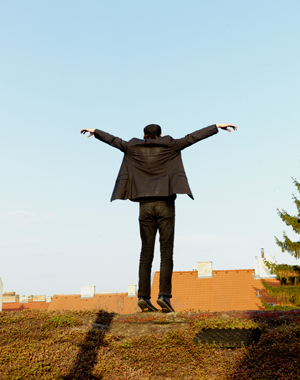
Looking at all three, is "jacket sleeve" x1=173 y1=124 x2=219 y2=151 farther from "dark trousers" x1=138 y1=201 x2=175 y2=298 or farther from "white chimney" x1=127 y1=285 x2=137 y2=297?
"white chimney" x1=127 y1=285 x2=137 y2=297

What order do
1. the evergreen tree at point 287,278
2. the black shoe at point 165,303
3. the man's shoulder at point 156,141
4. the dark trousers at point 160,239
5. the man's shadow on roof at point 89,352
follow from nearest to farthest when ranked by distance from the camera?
the man's shadow on roof at point 89,352
the black shoe at point 165,303
the dark trousers at point 160,239
the man's shoulder at point 156,141
the evergreen tree at point 287,278

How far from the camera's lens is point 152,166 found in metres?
8.27

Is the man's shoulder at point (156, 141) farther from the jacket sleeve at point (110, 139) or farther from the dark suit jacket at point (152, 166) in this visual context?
the jacket sleeve at point (110, 139)

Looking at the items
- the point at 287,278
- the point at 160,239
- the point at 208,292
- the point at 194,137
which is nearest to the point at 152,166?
the point at 194,137

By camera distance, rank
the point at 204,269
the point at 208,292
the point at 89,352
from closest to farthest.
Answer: the point at 89,352 < the point at 208,292 < the point at 204,269

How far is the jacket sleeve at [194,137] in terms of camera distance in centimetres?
786

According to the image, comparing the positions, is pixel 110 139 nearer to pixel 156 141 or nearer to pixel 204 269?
pixel 156 141

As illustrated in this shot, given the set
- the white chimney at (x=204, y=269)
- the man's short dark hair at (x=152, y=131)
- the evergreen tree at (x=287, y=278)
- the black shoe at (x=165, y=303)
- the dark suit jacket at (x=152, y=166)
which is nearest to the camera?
the black shoe at (x=165, y=303)

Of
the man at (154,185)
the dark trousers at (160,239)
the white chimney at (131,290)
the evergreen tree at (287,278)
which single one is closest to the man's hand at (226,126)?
the man at (154,185)

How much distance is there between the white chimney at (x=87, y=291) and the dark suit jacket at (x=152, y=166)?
35.1 meters

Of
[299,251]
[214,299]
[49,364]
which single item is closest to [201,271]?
[214,299]

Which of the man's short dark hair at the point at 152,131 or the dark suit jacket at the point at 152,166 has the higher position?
the man's short dark hair at the point at 152,131

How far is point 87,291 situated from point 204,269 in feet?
43.1

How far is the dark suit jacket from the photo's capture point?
7.93m
